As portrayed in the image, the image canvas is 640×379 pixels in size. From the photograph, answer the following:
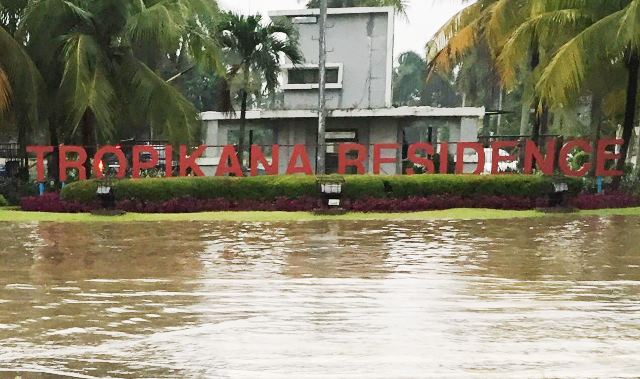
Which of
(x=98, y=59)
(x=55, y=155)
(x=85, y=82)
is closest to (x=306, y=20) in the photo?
(x=98, y=59)

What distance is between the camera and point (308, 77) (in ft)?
72.2

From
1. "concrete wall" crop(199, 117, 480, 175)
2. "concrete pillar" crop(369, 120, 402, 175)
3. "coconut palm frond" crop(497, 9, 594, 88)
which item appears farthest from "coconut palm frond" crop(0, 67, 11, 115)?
"coconut palm frond" crop(497, 9, 594, 88)

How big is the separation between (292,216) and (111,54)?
7.20 m

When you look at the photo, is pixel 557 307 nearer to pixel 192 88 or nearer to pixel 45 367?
pixel 45 367

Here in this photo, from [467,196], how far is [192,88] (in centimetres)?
3593

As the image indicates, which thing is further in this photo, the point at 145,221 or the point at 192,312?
the point at 145,221

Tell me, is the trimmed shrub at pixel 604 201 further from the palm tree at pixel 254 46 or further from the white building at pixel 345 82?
the palm tree at pixel 254 46

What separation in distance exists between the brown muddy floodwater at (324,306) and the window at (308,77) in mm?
11513

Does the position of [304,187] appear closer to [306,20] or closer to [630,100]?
[630,100]

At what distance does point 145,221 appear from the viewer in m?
13.6

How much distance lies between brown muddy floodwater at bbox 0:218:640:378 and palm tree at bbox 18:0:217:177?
633 centimetres

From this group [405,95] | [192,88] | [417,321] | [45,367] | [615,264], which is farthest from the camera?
[405,95]

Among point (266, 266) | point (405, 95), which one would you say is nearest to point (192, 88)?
point (405, 95)

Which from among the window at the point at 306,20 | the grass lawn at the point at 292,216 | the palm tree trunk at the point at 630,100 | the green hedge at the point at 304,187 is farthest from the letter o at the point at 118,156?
the palm tree trunk at the point at 630,100
